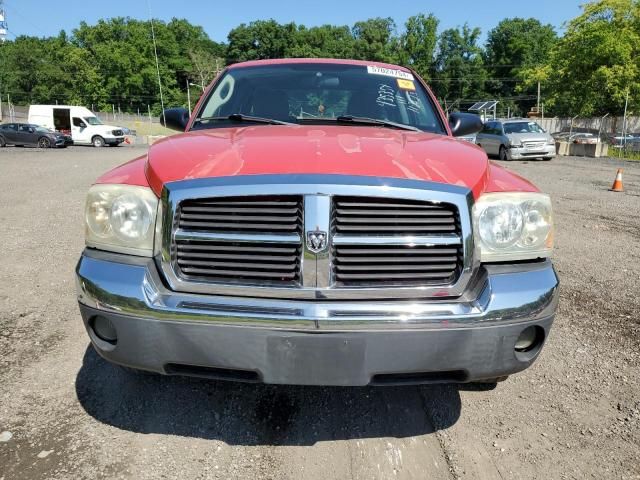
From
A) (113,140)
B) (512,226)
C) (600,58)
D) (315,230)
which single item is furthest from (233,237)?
(600,58)

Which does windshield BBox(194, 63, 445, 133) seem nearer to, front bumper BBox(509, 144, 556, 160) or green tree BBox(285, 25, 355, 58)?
front bumper BBox(509, 144, 556, 160)

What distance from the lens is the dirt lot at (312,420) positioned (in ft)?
7.09

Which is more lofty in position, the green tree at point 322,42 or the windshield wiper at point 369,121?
the green tree at point 322,42

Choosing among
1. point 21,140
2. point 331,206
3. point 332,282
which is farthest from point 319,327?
point 21,140

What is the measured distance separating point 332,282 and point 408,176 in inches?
20.7

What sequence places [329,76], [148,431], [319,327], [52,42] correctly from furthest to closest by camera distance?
[52,42]
[329,76]
[148,431]
[319,327]

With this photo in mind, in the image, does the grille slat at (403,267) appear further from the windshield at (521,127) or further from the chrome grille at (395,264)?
the windshield at (521,127)

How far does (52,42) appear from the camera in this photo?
3659 inches

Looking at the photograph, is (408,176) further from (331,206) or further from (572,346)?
(572,346)

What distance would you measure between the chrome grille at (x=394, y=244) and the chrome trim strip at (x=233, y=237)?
192 mm

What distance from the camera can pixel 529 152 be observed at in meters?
20.3

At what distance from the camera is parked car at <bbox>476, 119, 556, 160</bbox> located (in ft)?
66.3

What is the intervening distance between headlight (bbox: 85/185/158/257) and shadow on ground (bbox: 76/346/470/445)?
2.97 feet

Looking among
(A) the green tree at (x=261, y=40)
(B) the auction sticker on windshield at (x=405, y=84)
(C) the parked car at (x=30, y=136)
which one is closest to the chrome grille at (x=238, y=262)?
(B) the auction sticker on windshield at (x=405, y=84)
